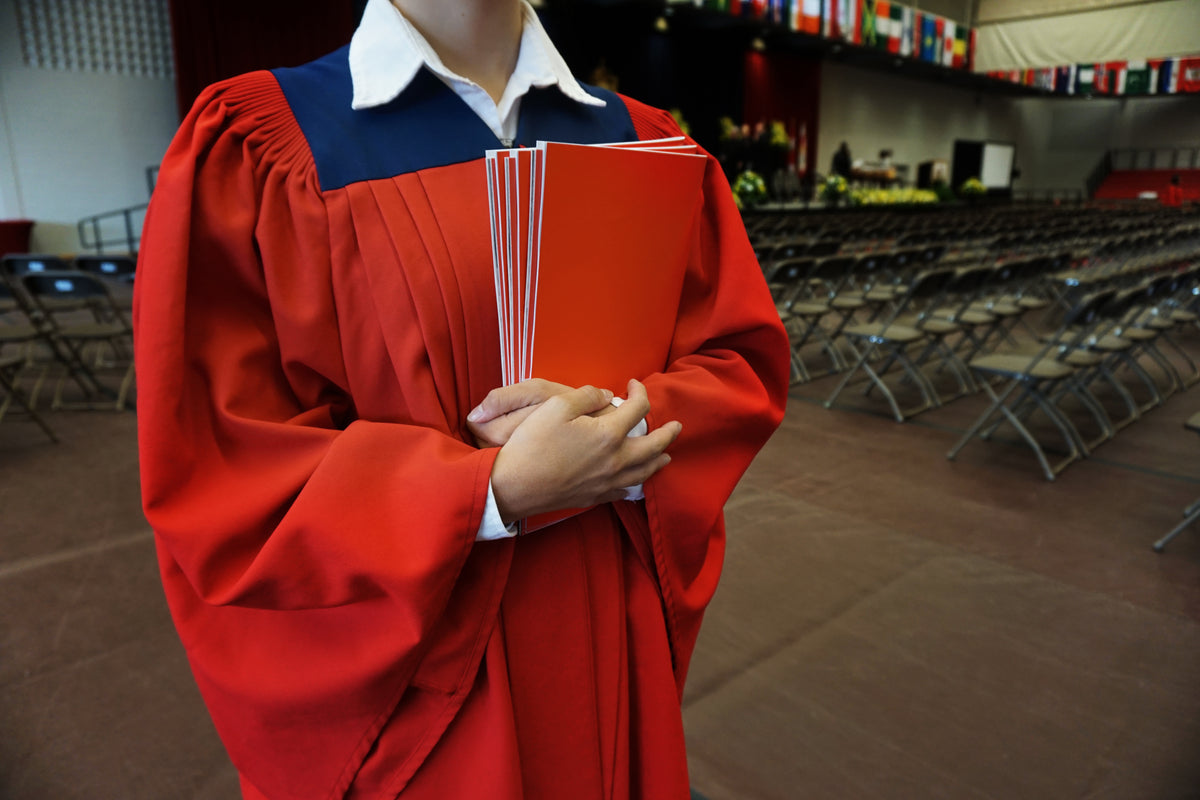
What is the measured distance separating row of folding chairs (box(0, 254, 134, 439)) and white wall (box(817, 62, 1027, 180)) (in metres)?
17.2

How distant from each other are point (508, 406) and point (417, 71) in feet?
1.19

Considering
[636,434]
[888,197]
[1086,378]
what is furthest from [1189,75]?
[636,434]

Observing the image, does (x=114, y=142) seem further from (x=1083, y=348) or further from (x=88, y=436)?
(x=1083, y=348)

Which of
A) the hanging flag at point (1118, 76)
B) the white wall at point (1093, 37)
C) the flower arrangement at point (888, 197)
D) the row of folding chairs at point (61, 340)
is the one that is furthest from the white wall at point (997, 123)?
the row of folding chairs at point (61, 340)

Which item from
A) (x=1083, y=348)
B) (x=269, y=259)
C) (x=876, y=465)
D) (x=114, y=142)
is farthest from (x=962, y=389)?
(x=114, y=142)

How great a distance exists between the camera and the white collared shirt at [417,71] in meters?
0.78

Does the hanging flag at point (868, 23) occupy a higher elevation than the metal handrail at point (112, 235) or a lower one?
higher

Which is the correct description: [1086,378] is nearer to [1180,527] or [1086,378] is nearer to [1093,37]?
[1180,527]

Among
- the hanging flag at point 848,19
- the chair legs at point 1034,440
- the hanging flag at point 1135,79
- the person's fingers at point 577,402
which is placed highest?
the hanging flag at point 848,19

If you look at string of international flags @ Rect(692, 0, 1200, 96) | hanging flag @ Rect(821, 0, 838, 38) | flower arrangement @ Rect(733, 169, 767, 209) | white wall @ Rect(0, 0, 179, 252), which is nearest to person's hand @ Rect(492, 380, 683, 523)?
white wall @ Rect(0, 0, 179, 252)

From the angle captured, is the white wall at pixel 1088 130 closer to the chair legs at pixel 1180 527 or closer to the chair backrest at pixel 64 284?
the chair legs at pixel 1180 527

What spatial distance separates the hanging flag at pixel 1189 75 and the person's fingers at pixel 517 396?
2734cm

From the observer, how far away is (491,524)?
2.31ft

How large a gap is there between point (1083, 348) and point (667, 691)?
4.50 meters
